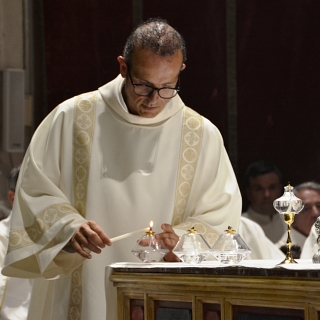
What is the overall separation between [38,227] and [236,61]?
5.17 meters

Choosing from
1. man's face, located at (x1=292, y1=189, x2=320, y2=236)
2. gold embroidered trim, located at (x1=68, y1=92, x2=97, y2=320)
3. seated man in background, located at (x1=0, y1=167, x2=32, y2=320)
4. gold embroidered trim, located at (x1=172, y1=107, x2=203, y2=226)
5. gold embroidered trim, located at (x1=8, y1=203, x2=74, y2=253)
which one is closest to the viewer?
gold embroidered trim, located at (x1=8, y1=203, x2=74, y2=253)

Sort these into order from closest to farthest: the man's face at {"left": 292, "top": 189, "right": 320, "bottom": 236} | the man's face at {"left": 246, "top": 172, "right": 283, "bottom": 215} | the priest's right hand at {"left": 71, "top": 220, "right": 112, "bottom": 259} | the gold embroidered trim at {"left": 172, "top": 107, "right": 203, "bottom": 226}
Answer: the priest's right hand at {"left": 71, "top": 220, "right": 112, "bottom": 259} < the gold embroidered trim at {"left": 172, "top": 107, "right": 203, "bottom": 226} < the man's face at {"left": 292, "top": 189, "right": 320, "bottom": 236} < the man's face at {"left": 246, "top": 172, "right": 283, "bottom": 215}

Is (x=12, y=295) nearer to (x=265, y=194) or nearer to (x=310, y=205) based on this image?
(x=310, y=205)

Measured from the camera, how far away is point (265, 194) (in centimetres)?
810

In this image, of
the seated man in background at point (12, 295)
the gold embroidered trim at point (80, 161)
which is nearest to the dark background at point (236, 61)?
the seated man in background at point (12, 295)

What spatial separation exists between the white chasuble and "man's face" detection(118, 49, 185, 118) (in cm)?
21

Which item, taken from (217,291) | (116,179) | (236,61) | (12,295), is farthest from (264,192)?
(217,291)

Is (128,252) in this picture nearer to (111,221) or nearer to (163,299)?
A: (111,221)

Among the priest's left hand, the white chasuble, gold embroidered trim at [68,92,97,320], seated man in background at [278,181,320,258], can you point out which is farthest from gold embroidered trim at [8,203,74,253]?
seated man in background at [278,181,320,258]

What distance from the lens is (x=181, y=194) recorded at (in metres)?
3.67

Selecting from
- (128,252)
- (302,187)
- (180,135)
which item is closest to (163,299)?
(128,252)

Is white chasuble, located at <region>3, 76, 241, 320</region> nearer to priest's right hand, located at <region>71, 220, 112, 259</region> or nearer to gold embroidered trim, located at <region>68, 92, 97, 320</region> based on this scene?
gold embroidered trim, located at <region>68, 92, 97, 320</region>

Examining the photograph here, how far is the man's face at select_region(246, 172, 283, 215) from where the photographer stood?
26.3 ft

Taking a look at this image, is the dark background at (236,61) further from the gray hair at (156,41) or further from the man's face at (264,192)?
the gray hair at (156,41)
